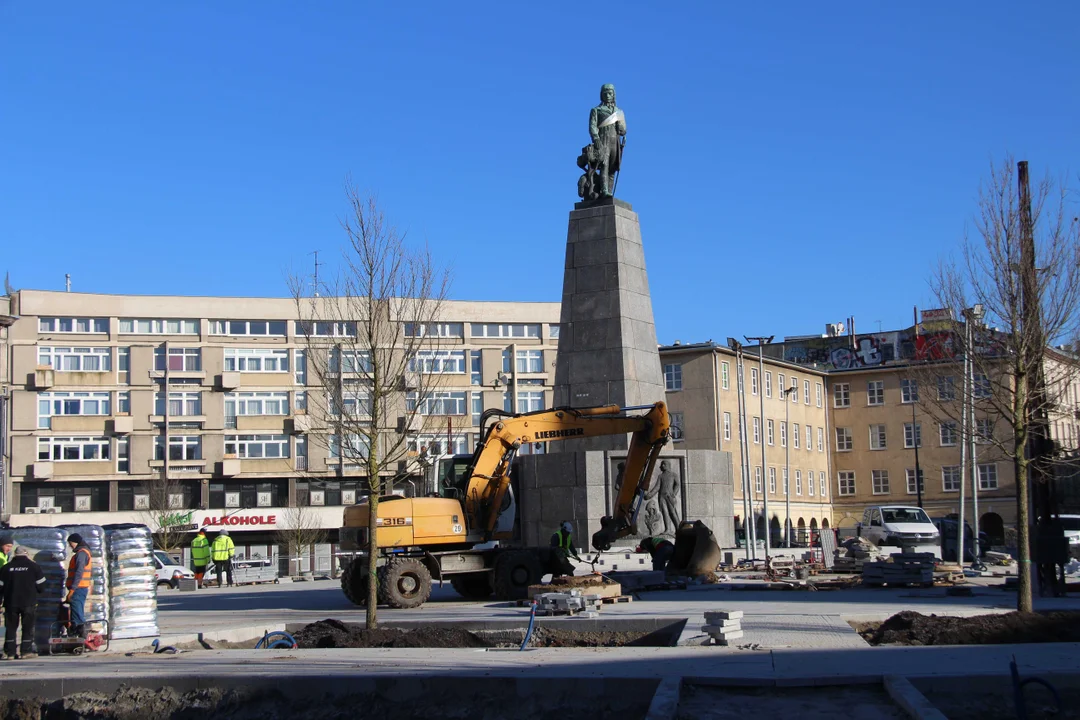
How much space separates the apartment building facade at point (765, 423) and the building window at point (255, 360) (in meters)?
22.4

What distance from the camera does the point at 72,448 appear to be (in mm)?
68438

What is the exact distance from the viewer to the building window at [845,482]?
267 ft

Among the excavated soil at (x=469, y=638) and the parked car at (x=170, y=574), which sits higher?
the excavated soil at (x=469, y=638)

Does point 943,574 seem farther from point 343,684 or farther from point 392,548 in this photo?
point 343,684

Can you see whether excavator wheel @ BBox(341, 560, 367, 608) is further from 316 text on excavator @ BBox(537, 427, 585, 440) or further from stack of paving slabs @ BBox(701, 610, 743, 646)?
stack of paving slabs @ BBox(701, 610, 743, 646)

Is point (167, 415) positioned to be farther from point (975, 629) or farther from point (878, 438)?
point (975, 629)

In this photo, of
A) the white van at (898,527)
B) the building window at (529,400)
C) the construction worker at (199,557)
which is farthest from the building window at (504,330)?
the construction worker at (199,557)

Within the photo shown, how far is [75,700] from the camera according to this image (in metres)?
12.0

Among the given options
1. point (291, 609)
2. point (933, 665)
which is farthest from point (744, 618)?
point (291, 609)

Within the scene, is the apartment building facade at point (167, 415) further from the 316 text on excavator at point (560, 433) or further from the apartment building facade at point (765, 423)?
the 316 text on excavator at point (560, 433)

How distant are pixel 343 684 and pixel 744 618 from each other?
672 centimetres

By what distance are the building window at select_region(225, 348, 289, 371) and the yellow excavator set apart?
49463mm

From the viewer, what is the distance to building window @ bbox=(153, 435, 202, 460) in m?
69.6

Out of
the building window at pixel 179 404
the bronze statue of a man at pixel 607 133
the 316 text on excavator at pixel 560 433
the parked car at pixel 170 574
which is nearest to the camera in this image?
the 316 text on excavator at pixel 560 433
